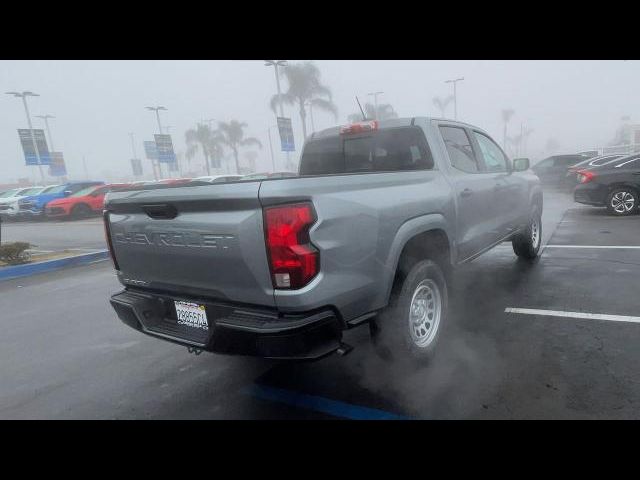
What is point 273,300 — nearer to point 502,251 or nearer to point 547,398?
point 547,398

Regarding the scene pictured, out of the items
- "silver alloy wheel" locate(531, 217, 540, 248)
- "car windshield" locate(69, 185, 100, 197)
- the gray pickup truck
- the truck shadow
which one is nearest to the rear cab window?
the gray pickup truck

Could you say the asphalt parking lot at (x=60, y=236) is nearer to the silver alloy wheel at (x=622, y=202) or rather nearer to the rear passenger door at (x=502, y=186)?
the rear passenger door at (x=502, y=186)

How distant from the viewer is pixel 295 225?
7.45 ft

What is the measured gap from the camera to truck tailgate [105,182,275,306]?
2.32 meters

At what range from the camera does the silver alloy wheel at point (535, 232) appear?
19.9 ft

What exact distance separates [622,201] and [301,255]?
1043 centimetres

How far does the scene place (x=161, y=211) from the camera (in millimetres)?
2668

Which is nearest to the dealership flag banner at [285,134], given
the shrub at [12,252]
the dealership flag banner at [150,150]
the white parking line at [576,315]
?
the dealership flag banner at [150,150]

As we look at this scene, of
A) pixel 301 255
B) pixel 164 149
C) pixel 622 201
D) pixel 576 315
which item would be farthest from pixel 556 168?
pixel 164 149

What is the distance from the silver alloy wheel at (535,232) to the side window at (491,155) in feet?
4.18

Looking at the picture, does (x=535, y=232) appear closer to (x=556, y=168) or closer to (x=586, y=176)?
(x=586, y=176)

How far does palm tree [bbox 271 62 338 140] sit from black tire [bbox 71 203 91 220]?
64.1ft
